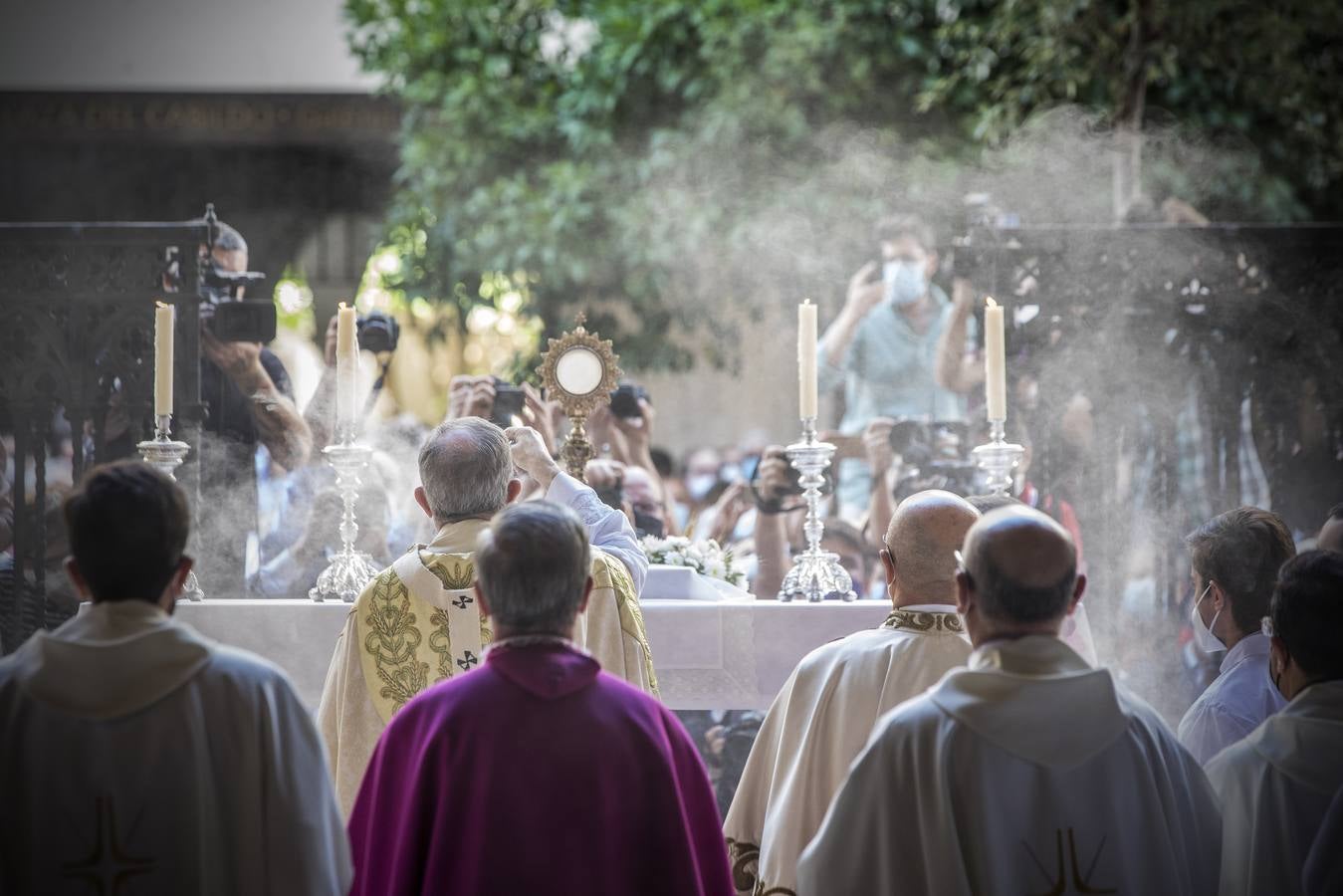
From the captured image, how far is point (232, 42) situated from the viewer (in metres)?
11.6

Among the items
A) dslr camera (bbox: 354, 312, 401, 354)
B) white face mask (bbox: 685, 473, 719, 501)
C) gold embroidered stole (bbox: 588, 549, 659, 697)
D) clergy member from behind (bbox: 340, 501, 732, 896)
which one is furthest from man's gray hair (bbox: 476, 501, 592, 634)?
white face mask (bbox: 685, 473, 719, 501)

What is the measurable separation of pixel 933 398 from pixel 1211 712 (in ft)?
13.6

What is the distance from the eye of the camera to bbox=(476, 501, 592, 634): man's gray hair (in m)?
2.23

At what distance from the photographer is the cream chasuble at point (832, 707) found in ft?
8.99

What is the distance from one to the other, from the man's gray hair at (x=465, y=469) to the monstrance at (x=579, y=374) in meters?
1.03

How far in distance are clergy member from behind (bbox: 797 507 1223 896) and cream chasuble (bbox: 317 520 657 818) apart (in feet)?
3.20

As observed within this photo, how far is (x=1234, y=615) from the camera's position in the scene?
120 inches

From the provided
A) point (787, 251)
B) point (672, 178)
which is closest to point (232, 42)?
point (672, 178)

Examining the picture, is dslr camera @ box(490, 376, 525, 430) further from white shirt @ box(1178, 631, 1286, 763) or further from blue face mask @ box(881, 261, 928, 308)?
blue face mask @ box(881, 261, 928, 308)

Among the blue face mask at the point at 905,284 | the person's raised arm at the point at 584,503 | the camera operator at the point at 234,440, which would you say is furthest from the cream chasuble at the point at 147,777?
the blue face mask at the point at 905,284

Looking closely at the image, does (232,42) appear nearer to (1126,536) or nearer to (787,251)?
(787,251)

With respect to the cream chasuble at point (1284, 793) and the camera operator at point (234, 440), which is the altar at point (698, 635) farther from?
the cream chasuble at point (1284, 793)

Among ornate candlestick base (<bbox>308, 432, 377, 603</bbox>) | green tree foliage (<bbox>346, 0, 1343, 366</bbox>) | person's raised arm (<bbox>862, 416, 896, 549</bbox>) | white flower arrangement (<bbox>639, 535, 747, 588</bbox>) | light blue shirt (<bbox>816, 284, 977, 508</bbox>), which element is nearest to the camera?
ornate candlestick base (<bbox>308, 432, 377, 603</bbox>)

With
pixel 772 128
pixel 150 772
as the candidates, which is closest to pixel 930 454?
pixel 150 772
